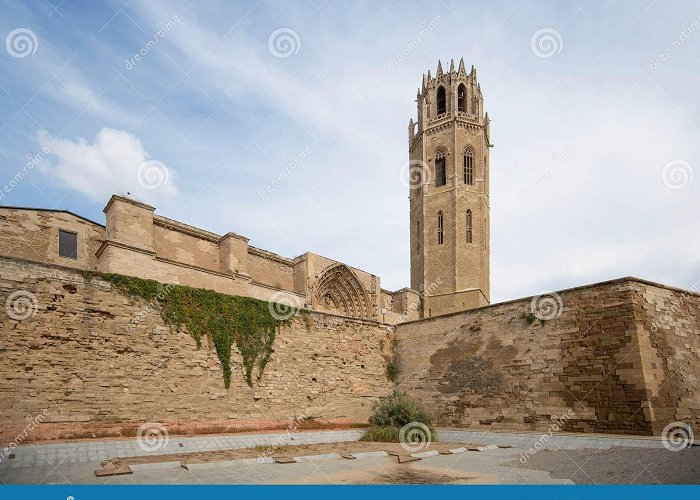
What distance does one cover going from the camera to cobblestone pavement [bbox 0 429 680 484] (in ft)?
24.7

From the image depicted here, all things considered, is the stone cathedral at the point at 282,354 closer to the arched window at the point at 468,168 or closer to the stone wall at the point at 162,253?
the stone wall at the point at 162,253

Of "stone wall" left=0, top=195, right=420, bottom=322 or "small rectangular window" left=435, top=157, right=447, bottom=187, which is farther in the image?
"small rectangular window" left=435, top=157, right=447, bottom=187

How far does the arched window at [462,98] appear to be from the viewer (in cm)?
4009

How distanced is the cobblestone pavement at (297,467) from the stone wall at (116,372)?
989mm

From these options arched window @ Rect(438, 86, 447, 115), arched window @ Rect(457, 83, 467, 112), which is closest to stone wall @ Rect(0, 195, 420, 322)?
arched window @ Rect(438, 86, 447, 115)

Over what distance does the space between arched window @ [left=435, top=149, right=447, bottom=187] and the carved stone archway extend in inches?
500

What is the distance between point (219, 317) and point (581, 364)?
1096cm

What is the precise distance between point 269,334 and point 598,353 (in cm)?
1014

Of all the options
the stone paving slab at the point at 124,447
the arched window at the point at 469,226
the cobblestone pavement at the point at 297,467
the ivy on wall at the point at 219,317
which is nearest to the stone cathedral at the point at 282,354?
the ivy on wall at the point at 219,317

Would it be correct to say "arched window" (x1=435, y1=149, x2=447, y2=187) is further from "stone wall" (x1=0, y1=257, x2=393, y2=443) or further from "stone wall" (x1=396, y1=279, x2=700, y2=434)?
"stone wall" (x1=0, y1=257, x2=393, y2=443)

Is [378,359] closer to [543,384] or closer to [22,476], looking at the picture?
[543,384]

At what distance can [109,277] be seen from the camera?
12.8 metres

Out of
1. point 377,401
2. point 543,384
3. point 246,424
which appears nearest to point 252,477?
point 246,424

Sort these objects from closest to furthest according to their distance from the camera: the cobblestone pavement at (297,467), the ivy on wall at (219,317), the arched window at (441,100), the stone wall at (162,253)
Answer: the cobblestone pavement at (297,467)
the ivy on wall at (219,317)
the stone wall at (162,253)
the arched window at (441,100)
